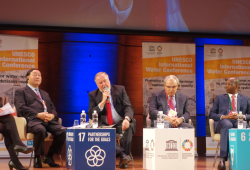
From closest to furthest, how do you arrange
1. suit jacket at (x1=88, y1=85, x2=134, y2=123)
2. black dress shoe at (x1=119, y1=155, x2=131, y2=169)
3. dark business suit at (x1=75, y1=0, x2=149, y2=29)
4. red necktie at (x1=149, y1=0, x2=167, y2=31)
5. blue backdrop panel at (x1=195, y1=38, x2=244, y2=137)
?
1. black dress shoe at (x1=119, y1=155, x2=131, y2=169)
2. suit jacket at (x1=88, y1=85, x2=134, y2=123)
3. dark business suit at (x1=75, y1=0, x2=149, y2=29)
4. red necktie at (x1=149, y1=0, x2=167, y2=31)
5. blue backdrop panel at (x1=195, y1=38, x2=244, y2=137)

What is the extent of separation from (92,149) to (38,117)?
1.41 m

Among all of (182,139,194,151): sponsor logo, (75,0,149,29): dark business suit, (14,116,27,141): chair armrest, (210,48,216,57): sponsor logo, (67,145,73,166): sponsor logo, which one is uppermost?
(75,0,149,29): dark business suit

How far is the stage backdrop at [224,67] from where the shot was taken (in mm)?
6191

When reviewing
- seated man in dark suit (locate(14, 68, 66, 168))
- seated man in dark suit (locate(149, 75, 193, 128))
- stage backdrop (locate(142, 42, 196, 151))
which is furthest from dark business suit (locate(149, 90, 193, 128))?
seated man in dark suit (locate(14, 68, 66, 168))

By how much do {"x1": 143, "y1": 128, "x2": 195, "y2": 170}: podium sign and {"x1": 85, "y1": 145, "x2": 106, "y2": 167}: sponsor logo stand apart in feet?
2.09

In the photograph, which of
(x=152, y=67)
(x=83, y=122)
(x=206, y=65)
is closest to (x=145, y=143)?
(x=83, y=122)

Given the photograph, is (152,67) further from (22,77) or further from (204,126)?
(22,77)

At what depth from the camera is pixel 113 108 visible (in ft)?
15.0

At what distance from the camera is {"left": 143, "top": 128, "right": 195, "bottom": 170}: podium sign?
362cm

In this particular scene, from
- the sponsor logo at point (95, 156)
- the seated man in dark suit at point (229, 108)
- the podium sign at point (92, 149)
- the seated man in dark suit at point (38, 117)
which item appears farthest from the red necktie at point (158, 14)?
the sponsor logo at point (95, 156)

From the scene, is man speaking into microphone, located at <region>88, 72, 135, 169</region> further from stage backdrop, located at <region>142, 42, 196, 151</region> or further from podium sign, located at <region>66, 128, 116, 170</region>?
stage backdrop, located at <region>142, 42, 196, 151</region>

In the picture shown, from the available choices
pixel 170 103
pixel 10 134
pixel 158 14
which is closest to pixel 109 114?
pixel 170 103

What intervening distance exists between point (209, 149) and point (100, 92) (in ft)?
8.95

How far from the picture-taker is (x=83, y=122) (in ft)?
12.4
